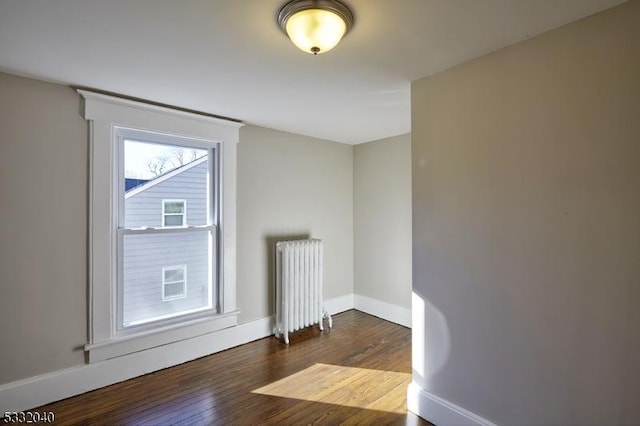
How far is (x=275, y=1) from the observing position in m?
1.31

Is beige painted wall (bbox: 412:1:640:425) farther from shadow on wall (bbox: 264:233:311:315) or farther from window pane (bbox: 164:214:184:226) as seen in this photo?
window pane (bbox: 164:214:184:226)

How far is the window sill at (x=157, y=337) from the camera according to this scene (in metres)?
2.35

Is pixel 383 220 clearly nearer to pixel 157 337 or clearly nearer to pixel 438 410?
pixel 438 410

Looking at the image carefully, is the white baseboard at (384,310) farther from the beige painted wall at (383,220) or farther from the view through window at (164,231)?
the view through window at (164,231)

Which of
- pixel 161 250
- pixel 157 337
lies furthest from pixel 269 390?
pixel 161 250

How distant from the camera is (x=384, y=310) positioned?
12.5 ft

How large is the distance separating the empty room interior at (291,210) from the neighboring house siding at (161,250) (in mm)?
17

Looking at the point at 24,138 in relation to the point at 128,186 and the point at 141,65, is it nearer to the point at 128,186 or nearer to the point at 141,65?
the point at 128,186

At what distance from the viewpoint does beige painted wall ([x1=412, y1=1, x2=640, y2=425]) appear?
4.37ft

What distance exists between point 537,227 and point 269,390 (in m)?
2.09

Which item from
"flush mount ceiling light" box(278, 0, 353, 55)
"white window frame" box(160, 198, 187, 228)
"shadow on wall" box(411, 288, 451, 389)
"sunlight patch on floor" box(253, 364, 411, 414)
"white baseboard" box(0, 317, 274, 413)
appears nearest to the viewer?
"flush mount ceiling light" box(278, 0, 353, 55)

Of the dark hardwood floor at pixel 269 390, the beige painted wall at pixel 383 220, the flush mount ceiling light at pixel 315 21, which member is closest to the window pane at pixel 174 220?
the dark hardwood floor at pixel 269 390

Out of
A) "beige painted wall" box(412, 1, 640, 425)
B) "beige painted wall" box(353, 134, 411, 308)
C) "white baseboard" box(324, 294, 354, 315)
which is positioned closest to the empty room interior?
"beige painted wall" box(412, 1, 640, 425)

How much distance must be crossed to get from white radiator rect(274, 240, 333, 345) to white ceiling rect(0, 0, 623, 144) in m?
1.52
